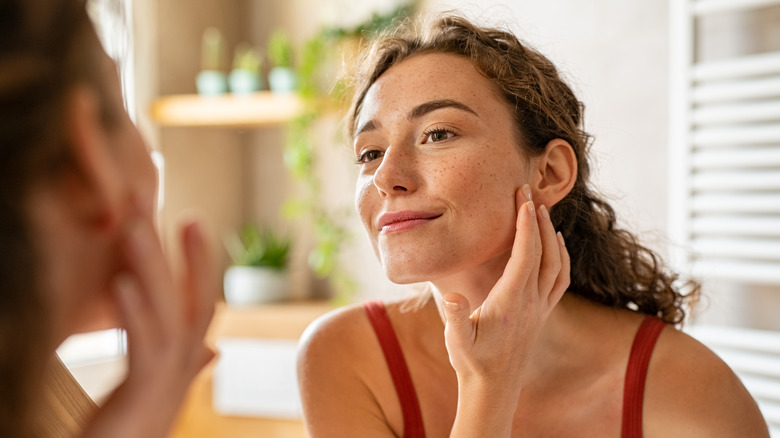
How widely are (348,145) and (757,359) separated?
111 cm

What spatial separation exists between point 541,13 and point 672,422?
1.51 m

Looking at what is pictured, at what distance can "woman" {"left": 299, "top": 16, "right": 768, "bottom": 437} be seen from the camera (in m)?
0.98

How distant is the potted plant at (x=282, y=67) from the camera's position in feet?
8.80

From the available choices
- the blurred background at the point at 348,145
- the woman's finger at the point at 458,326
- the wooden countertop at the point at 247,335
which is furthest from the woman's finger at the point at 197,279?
the wooden countertop at the point at 247,335

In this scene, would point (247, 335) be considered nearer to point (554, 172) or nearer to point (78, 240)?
point (554, 172)

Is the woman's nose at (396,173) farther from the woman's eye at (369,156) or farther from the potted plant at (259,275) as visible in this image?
the potted plant at (259,275)

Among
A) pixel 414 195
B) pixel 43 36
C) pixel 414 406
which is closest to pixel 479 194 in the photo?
pixel 414 195

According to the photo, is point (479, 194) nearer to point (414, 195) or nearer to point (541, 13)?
point (414, 195)

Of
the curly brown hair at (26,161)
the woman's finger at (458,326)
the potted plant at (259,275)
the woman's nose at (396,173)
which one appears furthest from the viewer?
the potted plant at (259,275)

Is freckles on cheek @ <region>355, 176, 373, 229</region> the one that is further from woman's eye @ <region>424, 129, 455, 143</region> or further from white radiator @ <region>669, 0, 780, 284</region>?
white radiator @ <region>669, 0, 780, 284</region>

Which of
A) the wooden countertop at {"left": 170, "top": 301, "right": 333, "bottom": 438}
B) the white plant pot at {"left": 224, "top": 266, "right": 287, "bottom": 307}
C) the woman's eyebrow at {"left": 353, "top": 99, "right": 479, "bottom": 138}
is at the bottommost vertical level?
the wooden countertop at {"left": 170, "top": 301, "right": 333, "bottom": 438}

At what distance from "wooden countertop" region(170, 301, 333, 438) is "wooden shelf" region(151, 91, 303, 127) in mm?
692

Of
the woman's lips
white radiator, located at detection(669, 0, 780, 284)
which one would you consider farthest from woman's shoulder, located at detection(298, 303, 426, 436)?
white radiator, located at detection(669, 0, 780, 284)

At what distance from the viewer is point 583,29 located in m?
2.19
